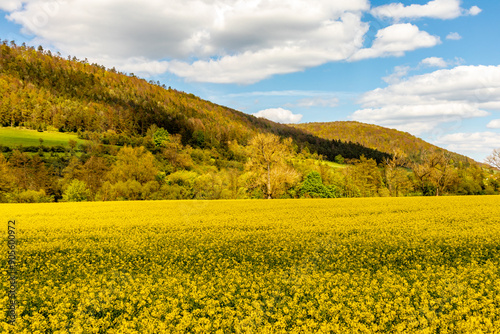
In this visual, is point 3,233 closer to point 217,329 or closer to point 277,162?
point 217,329

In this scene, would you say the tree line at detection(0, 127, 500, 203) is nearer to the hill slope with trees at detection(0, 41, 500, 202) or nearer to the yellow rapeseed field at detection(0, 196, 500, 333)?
the hill slope with trees at detection(0, 41, 500, 202)

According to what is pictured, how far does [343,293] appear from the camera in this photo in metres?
8.60

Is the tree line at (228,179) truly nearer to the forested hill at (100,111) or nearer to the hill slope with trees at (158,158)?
the hill slope with trees at (158,158)

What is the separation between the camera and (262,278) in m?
10.1

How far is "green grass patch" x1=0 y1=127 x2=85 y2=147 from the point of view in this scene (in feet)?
348

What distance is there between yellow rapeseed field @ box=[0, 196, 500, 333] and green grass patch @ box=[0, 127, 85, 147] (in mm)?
104076

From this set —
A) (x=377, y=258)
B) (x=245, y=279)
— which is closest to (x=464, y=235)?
(x=377, y=258)

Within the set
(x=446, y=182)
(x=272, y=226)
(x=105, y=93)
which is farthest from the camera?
(x=105, y=93)

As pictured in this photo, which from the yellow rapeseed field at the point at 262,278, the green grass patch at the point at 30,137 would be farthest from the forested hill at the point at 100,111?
the yellow rapeseed field at the point at 262,278

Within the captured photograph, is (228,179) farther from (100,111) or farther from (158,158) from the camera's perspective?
(100,111)

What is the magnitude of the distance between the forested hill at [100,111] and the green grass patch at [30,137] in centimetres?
642

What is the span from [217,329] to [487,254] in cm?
1217

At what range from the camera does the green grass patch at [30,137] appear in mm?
105938

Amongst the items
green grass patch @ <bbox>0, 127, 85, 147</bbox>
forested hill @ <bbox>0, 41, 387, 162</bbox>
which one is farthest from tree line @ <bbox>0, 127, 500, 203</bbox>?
forested hill @ <bbox>0, 41, 387, 162</bbox>
